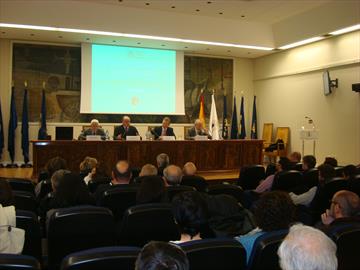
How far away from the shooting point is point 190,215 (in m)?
2.47

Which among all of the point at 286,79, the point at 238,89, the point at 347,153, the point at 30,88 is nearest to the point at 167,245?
the point at 347,153

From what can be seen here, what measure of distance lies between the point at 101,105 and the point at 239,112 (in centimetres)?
521

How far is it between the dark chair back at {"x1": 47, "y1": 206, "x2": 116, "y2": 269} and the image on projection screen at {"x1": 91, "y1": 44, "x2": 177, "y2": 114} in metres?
9.08

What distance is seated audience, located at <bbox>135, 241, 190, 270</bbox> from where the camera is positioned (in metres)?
1.23

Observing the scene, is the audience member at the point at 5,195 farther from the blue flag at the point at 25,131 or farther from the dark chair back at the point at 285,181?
the blue flag at the point at 25,131

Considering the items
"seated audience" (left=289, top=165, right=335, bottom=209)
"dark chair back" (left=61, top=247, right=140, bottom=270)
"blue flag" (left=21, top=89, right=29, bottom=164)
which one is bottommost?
"seated audience" (left=289, top=165, right=335, bottom=209)

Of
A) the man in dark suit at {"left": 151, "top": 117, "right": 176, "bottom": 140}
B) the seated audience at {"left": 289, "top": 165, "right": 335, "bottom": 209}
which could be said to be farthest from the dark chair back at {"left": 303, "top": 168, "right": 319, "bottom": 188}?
the man in dark suit at {"left": 151, "top": 117, "right": 176, "bottom": 140}

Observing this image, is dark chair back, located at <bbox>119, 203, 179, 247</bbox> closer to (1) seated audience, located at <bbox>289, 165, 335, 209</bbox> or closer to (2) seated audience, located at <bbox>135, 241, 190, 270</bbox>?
(2) seated audience, located at <bbox>135, 241, 190, 270</bbox>

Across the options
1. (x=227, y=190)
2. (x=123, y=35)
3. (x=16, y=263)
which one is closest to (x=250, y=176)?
(x=227, y=190)

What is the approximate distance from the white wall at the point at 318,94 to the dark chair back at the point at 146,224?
8.76 meters

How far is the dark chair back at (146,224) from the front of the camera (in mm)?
2674

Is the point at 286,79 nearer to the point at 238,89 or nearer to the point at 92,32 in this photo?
the point at 238,89

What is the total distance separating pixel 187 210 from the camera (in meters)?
2.48

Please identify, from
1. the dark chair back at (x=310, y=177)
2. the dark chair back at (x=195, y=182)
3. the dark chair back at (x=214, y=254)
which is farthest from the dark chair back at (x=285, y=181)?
→ the dark chair back at (x=214, y=254)
